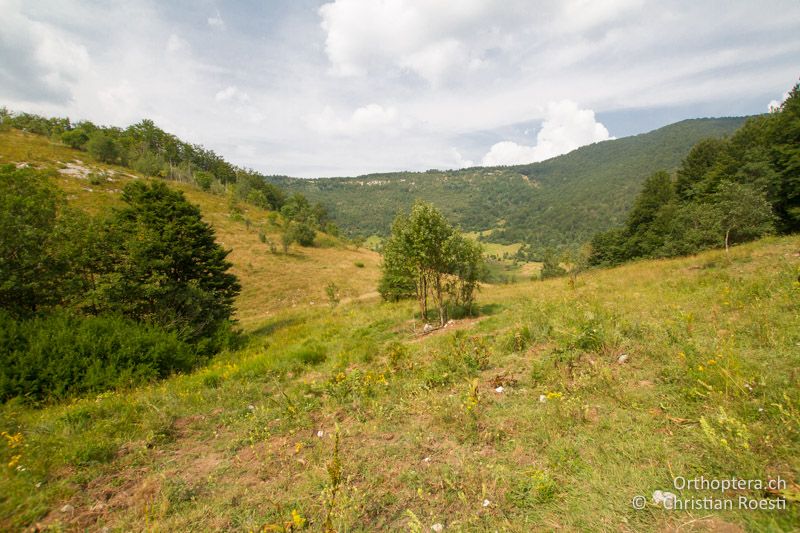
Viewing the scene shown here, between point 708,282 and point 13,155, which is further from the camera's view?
point 13,155

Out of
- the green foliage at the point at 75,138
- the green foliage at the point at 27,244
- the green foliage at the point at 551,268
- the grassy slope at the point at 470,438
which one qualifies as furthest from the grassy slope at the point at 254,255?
the green foliage at the point at 551,268

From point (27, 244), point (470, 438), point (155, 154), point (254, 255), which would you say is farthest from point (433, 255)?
point (155, 154)

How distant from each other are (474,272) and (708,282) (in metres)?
7.66

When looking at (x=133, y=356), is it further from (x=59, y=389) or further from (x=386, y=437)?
(x=386, y=437)

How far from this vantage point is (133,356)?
30.7 feet

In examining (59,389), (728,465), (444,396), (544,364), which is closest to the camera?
(728,465)

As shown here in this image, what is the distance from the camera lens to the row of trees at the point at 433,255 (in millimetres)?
12227

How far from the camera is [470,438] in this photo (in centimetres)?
420

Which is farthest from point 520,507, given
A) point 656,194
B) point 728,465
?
point 656,194

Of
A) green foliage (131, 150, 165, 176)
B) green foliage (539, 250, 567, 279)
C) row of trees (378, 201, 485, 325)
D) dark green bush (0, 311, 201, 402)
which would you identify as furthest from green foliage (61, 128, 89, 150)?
green foliage (539, 250, 567, 279)

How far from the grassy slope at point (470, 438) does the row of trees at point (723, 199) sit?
640 inches
